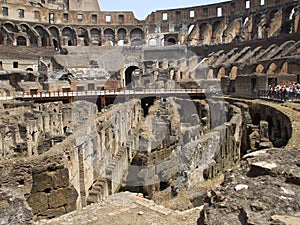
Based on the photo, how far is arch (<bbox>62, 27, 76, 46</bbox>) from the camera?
50.1 metres

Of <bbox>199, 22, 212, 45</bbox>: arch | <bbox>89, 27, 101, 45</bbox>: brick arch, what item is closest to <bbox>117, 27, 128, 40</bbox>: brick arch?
<bbox>89, 27, 101, 45</bbox>: brick arch

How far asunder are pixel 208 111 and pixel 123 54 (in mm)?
24047

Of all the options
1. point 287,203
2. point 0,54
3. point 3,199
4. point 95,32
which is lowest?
point 3,199

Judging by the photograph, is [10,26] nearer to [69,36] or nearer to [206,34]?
[69,36]

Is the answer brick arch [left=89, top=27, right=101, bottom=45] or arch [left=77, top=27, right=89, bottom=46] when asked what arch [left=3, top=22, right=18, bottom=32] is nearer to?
arch [left=77, top=27, right=89, bottom=46]

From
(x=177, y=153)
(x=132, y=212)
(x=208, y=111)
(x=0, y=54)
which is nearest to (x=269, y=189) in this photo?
(x=132, y=212)

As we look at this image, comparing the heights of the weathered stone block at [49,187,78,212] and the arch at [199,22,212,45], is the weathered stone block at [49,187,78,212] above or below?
below

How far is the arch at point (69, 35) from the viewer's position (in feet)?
164

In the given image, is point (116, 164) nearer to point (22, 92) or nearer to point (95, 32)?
point (22, 92)

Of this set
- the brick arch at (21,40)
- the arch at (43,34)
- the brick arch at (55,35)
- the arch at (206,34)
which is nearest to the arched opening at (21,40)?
the brick arch at (21,40)

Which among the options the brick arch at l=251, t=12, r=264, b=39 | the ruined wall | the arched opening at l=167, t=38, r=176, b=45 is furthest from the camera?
the arched opening at l=167, t=38, r=176, b=45

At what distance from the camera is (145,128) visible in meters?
14.5

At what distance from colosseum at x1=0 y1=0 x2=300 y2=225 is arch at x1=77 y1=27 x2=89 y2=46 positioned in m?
0.22

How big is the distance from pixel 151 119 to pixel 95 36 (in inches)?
1509
